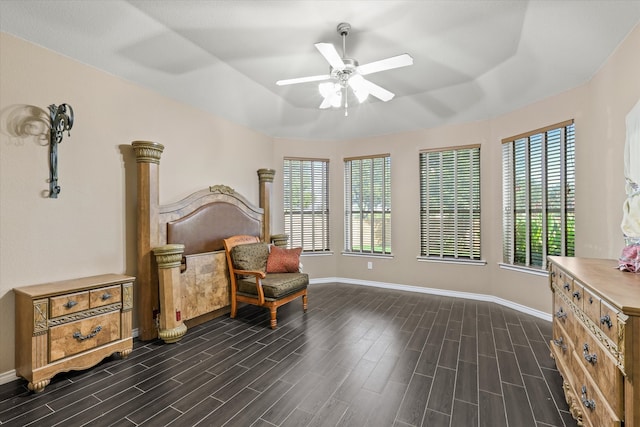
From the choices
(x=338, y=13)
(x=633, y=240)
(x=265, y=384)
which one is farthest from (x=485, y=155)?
(x=265, y=384)

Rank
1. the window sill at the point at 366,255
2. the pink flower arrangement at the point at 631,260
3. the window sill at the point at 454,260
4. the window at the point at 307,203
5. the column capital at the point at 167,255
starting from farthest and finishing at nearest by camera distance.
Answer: the window at the point at 307,203 < the window sill at the point at 366,255 < the window sill at the point at 454,260 < the column capital at the point at 167,255 < the pink flower arrangement at the point at 631,260

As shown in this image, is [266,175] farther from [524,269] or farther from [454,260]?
[524,269]

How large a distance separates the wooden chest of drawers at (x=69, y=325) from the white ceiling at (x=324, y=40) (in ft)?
6.72

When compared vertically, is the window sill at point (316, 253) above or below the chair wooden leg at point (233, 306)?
above

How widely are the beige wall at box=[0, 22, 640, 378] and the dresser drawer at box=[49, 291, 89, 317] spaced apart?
1.29ft

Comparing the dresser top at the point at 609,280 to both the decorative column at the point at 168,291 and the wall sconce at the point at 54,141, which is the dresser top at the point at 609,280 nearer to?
the decorative column at the point at 168,291

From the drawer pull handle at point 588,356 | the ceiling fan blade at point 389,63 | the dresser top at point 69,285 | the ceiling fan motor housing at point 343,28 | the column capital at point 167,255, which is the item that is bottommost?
the drawer pull handle at point 588,356

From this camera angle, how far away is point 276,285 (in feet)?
11.0

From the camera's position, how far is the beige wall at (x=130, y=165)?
229cm

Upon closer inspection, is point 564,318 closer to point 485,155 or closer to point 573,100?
point 573,100

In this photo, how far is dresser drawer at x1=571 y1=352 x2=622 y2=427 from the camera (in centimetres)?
130

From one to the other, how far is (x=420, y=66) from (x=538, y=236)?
260 cm

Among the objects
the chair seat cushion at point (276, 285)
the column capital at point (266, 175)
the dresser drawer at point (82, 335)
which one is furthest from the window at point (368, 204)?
the dresser drawer at point (82, 335)

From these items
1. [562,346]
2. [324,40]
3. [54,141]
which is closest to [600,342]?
[562,346]
